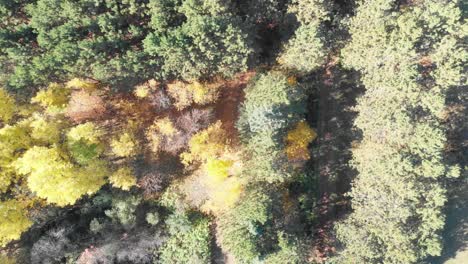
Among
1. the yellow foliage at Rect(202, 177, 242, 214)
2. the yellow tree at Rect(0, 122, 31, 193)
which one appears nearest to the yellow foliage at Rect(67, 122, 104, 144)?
the yellow tree at Rect(0, 122, 31, 193)

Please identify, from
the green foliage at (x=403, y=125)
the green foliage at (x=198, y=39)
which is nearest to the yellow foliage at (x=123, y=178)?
the green foliage at (x=198, y=39)

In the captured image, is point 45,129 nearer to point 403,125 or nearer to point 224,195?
point 224,195

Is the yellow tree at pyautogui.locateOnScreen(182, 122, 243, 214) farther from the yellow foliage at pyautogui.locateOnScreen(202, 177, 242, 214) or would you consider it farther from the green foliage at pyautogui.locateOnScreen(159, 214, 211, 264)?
the green foliage at pyautogui.locateOnScreen(159, 214, 211, 264)

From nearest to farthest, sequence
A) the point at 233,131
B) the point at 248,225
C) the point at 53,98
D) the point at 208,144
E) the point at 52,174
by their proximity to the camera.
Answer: the point at 52,174, the point at 248,225, the point at 53,98, the point at 208,144, the point at 233,131

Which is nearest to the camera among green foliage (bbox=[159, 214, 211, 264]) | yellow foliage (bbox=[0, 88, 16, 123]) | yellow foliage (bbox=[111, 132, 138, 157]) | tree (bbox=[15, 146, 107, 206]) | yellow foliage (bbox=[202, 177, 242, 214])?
tree (bbox=[15, 146, 107, 206])

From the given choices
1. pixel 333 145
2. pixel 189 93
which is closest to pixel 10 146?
pixel 189 93

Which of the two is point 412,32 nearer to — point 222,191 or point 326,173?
point 326,173
